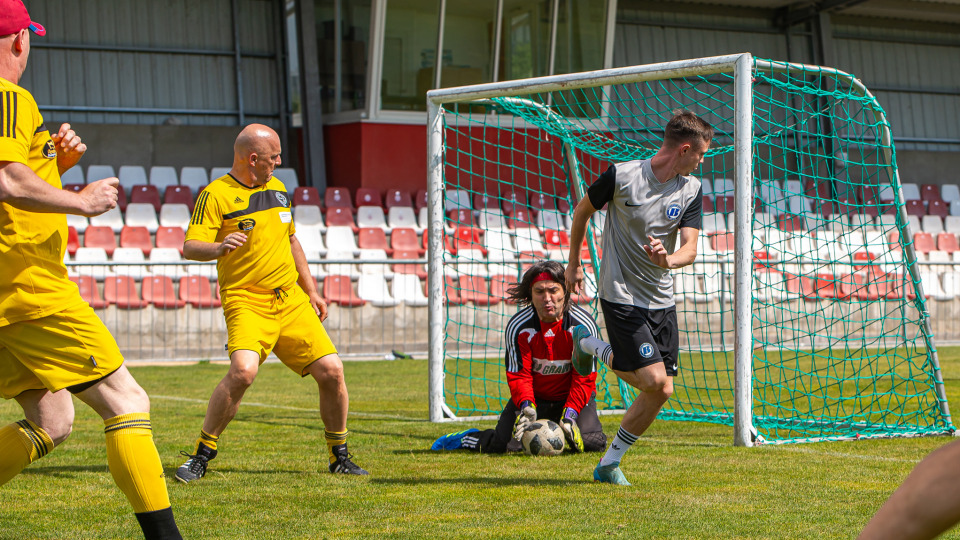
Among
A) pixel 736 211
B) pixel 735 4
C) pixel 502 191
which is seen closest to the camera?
pixel 736 211

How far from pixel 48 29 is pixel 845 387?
18313 mm

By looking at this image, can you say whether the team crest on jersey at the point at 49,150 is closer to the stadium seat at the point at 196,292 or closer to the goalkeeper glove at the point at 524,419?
the goalkeeper glove at the point at 524,419

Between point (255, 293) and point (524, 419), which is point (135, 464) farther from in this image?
point (524, 419)

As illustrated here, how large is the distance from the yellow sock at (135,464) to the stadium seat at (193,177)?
17963 millimetres

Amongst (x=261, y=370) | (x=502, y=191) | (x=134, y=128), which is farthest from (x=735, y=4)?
(x=261, y=370)

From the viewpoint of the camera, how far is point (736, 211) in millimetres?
7109

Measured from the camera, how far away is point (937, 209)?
25406 mm

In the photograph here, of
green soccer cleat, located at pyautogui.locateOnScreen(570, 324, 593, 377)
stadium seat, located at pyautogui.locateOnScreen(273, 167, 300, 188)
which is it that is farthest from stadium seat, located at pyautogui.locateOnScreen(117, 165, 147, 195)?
green soccer cleat, located at pyautogui.locateOnScreen(570, 324, 593, 377)

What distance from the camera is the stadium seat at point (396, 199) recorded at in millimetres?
21542

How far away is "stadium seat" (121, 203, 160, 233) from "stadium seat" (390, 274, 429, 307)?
4830 millimetres

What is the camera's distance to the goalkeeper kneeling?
23.2 feet

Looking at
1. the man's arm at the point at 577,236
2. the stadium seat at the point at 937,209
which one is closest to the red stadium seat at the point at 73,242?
the man's arm at the point at 577,236

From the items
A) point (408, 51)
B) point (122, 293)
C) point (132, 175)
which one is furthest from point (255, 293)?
point (408, 51)

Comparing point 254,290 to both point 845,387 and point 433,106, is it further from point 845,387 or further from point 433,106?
point 845,387
